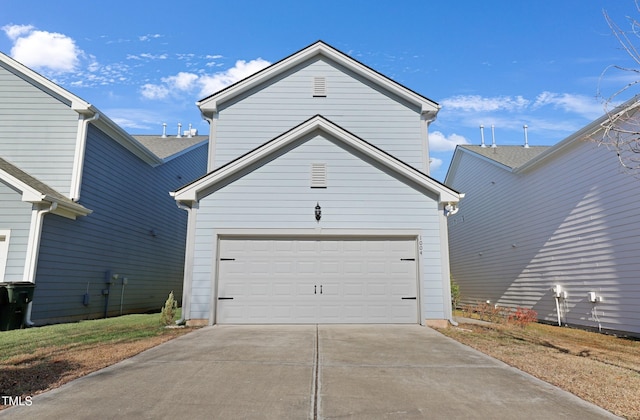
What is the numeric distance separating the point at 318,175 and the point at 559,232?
7.99 metres

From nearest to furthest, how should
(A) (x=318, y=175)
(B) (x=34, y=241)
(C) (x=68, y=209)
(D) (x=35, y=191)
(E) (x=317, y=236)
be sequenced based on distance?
(D) (x=35, y=191) < (B) (x=34, y=241) < (E) (x=317, y=236) < (A) (x=318, y=175) < (C) (x=68, y=209)

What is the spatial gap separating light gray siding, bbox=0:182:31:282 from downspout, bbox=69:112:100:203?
1.31 m

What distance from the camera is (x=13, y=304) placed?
28.5ft

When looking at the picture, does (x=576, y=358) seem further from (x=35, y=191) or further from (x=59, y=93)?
(x=59, y=93)

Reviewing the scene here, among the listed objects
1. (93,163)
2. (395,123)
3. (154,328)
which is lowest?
(154,328)

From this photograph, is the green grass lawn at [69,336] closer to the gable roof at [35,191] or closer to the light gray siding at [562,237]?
the gable roof at [35,191]

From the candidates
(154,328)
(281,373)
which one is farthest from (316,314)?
(281,373)

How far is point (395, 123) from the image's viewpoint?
13.1 metres

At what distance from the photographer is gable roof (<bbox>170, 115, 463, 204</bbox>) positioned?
973 centimetres

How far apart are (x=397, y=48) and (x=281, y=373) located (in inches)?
458

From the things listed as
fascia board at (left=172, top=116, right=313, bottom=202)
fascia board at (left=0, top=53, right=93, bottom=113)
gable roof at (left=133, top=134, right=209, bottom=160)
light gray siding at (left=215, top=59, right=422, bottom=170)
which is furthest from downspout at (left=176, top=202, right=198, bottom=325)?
gable roof at (left=133, top=134, right=209, bottom=160)

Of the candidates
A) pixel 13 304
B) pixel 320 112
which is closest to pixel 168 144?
pixel 320 112

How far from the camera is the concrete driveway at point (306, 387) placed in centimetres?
360

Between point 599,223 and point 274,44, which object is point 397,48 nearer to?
point 274,44
